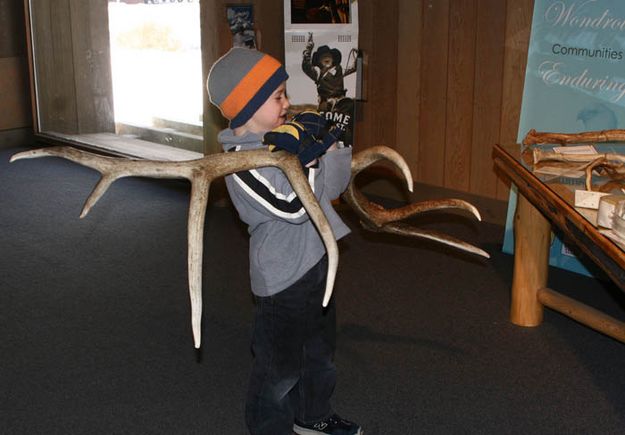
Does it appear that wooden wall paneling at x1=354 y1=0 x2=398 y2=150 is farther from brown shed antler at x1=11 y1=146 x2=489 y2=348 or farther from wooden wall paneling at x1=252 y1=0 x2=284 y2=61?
brown shed antler at x1=11 y1=146 x2=489 y2=348

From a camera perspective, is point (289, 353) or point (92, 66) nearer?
point (289, 353)

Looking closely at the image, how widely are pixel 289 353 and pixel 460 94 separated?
3013mm

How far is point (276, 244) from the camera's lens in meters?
2.29

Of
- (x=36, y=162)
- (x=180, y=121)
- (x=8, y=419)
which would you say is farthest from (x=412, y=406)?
(x=36, y=162)

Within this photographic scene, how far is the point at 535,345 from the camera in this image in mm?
3336

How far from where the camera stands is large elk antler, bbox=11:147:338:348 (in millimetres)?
2098

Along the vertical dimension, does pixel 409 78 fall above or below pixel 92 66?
above

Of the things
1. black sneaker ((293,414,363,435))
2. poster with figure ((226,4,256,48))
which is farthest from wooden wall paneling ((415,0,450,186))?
black sneaker ((293,414,363,435))

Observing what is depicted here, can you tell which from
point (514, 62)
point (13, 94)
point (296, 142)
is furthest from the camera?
point (13, 94)

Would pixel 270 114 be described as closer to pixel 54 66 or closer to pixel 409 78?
pixel 409 78

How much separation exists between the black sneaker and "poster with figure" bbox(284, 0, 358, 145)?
260cm

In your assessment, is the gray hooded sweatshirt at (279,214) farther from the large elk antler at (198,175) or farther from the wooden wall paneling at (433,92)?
the wooden wall paneling at (433,92)

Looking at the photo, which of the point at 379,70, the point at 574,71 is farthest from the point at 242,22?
the point at 574,71

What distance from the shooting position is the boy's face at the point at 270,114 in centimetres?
221
